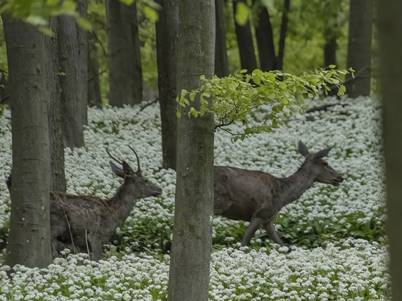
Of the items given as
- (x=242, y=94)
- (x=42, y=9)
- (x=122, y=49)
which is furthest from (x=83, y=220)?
(x=122, y=49)

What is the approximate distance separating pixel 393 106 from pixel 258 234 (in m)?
12.7

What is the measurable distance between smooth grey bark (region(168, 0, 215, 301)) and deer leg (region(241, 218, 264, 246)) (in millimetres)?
5200

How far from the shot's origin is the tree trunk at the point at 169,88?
2059 centimetres

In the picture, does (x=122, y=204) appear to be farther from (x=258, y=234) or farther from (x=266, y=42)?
(x=266, y=42)

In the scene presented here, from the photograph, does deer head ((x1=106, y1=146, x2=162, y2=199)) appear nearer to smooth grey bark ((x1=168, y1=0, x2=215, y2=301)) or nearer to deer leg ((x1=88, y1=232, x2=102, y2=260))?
deer leg ((x1=88, y1=232, x2=102, y2=260))

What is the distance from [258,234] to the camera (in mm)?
16875

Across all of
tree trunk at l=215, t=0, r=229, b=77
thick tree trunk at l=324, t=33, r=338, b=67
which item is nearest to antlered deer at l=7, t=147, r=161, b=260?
tree trunk at l=215, t=0, r=229, b=77

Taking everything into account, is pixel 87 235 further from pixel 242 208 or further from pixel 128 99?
pixel 128 99

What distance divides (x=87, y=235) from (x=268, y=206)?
3127 mm

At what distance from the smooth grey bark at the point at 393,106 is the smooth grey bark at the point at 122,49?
25.2 meters

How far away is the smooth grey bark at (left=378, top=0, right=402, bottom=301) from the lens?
4.23 meters

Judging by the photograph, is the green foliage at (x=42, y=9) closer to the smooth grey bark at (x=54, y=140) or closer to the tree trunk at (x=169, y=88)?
the smooth grey bark at (x=54, y=140)

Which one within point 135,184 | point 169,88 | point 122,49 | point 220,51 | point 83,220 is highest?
point 122,49

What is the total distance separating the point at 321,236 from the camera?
16.5 meters
